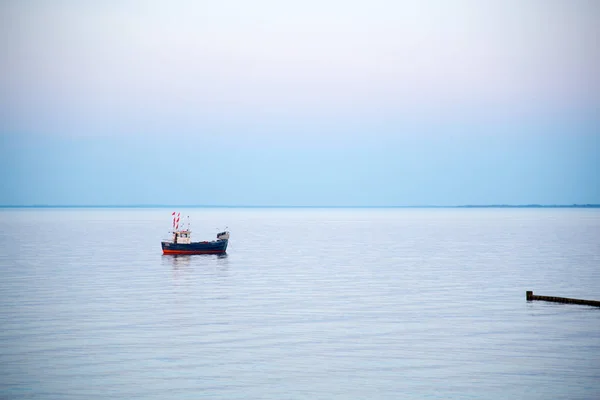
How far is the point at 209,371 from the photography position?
30891 mm

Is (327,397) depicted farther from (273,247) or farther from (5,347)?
(273,247)

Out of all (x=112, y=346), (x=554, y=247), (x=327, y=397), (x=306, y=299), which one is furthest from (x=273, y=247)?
(x=327, y=397)

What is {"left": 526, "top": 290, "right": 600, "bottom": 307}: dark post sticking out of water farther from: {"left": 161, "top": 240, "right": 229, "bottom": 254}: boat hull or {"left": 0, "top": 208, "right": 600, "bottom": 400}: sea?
{"left": 161, "top": 240, "right": 229, "bottom": 254}: boat hull

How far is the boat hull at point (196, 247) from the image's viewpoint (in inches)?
3827

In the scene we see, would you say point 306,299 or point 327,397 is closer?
point 327,397

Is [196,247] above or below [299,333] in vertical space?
above

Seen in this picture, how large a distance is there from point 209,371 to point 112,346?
23.9 feet

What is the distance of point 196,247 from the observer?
99562 mm

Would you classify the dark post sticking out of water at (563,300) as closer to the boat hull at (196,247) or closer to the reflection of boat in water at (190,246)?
the reflection of boat in water at (190,246)

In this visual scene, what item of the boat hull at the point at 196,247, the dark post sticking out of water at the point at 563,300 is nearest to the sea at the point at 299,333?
the dark post sticking out of water at the point at 563,300

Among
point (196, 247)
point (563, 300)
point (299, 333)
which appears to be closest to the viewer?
point (299, 333)

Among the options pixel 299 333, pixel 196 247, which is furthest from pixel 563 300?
pixel 196 247

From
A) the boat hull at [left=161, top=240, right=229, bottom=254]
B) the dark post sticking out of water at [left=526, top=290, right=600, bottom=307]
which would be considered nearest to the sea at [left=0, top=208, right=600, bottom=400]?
the dark post sticking out of water at [left=526, top=290, right=600, bottom=307]

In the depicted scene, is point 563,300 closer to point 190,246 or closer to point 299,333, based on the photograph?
point 299,333
